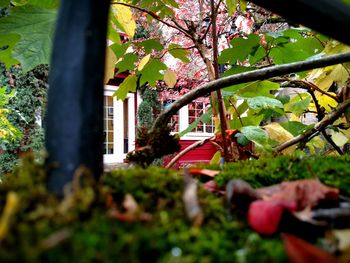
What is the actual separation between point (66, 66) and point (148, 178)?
22cm

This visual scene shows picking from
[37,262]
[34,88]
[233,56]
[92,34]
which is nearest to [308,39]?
Result: [233,56]

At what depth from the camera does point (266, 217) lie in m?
0.40

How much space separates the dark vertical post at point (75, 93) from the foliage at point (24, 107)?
11720 millimetres

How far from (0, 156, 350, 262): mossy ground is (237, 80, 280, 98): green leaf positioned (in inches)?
60.0

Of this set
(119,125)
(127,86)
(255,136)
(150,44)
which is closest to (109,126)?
(119,125)

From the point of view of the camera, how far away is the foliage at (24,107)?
1113 cm

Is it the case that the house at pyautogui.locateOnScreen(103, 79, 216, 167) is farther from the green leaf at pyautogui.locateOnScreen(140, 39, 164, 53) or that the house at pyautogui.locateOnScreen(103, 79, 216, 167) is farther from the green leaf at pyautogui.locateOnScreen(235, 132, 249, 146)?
the green leaf at pyautogui.locateOnScreen(235, 132, 249, 146)

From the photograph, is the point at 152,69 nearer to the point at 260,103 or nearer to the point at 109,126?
the point at 260,103

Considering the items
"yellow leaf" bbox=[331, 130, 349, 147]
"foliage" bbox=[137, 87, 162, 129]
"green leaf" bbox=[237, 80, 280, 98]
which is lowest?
"yellow leaf" bbox=[331, 130, 349, 147]

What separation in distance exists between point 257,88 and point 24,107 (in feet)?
36.6

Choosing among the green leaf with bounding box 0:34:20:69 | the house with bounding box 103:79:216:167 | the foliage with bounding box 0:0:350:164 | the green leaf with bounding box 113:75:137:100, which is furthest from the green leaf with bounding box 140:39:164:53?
the house with bounding box 103:79:216:167

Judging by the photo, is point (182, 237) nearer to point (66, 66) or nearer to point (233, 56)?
point (66, 66)

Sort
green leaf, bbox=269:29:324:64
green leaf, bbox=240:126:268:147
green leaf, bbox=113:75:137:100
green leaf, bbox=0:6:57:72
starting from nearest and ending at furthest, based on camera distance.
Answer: green leaf, bbox=0:6:57:72, green leaf, bbox=240:126:268:147, green leaf, bbox=269:29:324:64, green leaf, bbox=113:75:137:100

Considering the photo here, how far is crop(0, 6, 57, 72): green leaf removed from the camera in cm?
124
